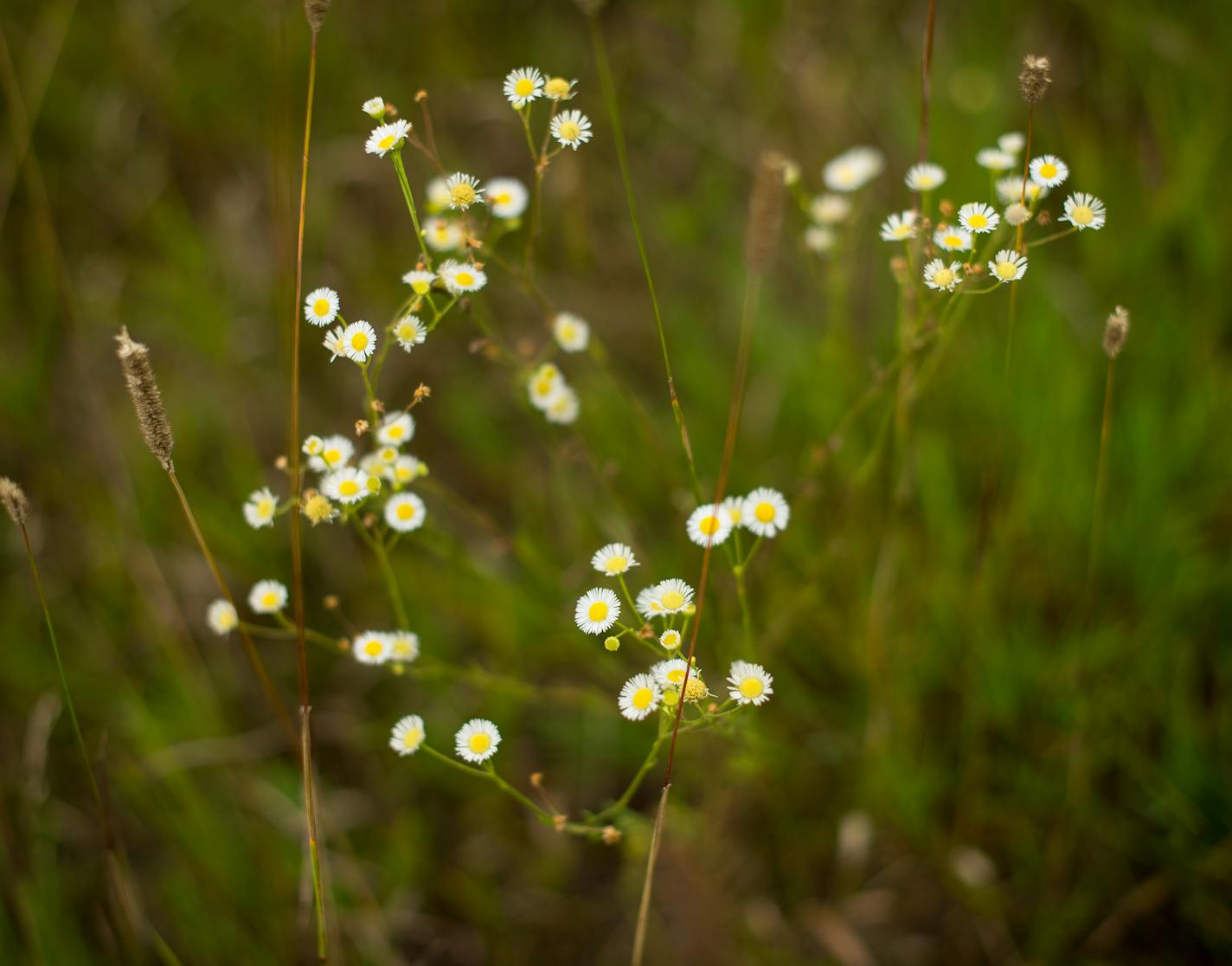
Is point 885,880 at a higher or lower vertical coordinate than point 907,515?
lower

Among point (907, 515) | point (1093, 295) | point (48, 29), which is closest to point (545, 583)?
point (907, 515)

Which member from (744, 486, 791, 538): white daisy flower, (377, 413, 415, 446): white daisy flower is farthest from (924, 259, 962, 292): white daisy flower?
(377, 413, 415, 446): white daisy flower

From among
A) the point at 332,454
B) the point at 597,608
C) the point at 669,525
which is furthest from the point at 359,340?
the point at 669,525

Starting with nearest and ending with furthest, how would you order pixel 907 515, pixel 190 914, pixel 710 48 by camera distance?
pixel 190 914 → pixel 907 515 → pixel 710 48

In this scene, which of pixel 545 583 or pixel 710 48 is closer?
pixel 545 583

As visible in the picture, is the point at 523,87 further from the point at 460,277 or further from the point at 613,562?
the point at 613,562

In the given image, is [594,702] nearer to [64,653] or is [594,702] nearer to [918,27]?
[64,653]

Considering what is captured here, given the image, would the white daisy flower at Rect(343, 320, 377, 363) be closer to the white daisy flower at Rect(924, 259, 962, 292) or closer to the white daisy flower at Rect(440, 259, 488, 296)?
the white daisy flower at Rect(440, 259, 488, 296)
